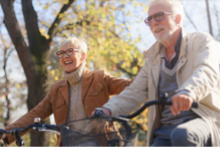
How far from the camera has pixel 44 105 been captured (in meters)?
3.87

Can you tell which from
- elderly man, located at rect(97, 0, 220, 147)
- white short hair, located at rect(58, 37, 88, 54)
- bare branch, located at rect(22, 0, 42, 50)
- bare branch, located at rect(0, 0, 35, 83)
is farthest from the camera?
bare branch, located at rect(22, 0, 42, 50)

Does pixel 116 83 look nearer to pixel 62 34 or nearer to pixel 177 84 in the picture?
pixel 177 84

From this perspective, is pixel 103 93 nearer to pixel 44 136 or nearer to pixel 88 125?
pixel 88 125

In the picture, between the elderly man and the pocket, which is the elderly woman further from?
the elderly man

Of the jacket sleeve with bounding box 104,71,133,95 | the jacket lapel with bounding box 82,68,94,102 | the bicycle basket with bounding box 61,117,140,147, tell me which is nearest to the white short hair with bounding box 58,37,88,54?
the jacket lapel with bounding box 82,68,94,102

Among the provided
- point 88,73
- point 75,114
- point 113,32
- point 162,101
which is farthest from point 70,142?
point 113,32

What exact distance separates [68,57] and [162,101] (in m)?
2.00

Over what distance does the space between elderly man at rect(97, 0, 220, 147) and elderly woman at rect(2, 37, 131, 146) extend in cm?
97

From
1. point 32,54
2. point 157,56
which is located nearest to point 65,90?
point 157,56

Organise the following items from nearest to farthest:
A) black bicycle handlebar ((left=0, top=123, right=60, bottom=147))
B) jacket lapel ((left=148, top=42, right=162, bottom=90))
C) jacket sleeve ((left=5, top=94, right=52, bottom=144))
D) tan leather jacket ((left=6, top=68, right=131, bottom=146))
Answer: black bicycle handlebar ((left=0, top=123, right=60, bottom=147)) < jacket lapel ((left=148, top=42, right=162, bottom=90)) < jacket sleeve ((left=5, top=94, right=52, bottom=144)) < tan leather jacket ((left=6, top=68, right=131, bottom=146))

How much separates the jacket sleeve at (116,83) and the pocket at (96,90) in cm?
11

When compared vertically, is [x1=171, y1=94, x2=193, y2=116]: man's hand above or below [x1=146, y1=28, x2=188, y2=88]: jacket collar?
below

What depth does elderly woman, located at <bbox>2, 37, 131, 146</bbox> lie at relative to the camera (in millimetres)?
3730

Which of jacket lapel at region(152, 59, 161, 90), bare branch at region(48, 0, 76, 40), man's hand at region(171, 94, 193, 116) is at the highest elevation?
bare branch at region(48, 0, 76, 40)
